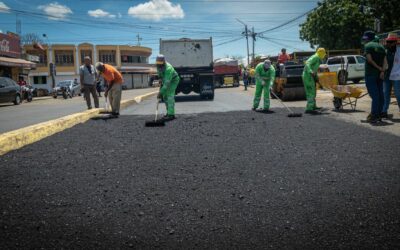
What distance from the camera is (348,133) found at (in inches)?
259

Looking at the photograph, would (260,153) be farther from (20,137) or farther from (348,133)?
(20,137)

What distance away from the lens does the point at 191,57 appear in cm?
1825

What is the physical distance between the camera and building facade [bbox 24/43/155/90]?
A: 61213 mm

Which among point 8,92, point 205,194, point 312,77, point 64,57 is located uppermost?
point 64,57

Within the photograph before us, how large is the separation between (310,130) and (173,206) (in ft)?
14.7

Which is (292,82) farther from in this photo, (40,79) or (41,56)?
(41,56)

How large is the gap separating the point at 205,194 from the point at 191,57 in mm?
15288

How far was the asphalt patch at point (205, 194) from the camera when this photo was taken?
2660mm

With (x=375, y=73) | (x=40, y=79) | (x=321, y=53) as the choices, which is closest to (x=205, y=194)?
(x=375, y=73)

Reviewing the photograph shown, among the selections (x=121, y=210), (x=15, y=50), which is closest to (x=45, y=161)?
(x=121, y=210)

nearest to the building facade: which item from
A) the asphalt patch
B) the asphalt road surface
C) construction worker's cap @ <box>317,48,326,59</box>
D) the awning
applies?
the awning

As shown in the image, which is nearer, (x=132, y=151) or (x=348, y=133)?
(x=132, y=151)

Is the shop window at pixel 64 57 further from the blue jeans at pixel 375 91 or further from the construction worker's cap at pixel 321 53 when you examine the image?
the blue jeans at pixel 375 91

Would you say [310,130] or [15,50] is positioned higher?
[15,50]
